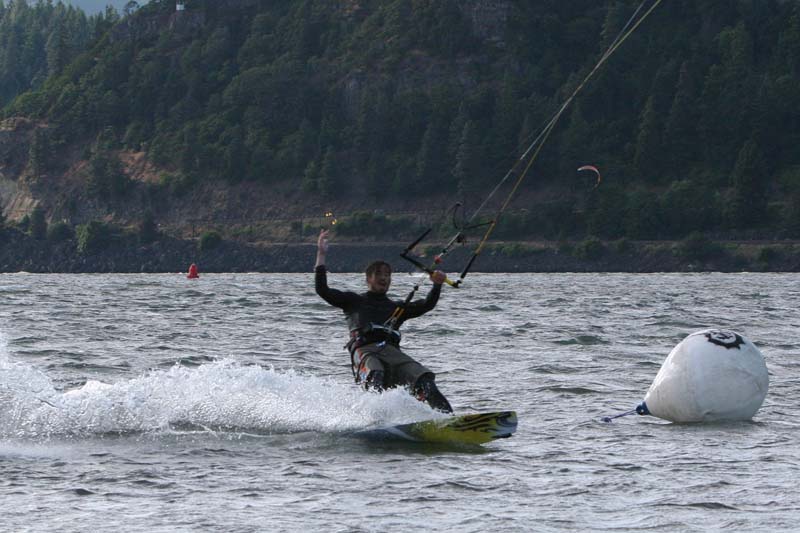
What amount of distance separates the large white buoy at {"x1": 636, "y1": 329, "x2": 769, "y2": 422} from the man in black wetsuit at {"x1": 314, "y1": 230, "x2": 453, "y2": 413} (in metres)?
2.56

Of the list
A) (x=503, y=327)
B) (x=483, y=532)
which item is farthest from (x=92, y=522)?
(x=503, y=327)

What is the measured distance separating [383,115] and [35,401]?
126640 millimetres

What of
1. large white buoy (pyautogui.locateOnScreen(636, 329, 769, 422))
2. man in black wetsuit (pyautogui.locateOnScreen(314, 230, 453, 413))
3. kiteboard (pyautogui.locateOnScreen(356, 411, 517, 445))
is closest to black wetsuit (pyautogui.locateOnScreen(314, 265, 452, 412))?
man in black wetsuit (pyautogui.locateOnScreen(314, 230, 453, 413))

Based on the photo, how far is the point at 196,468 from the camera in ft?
39.7

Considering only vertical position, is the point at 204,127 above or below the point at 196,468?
above

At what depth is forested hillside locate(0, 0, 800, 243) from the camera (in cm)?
12306

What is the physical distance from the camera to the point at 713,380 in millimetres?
14516

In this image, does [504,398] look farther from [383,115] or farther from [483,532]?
[383,115]

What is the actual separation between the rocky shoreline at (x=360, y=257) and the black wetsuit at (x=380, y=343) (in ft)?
280

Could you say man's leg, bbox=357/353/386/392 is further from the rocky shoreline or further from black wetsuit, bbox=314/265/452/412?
the rocky shoreline

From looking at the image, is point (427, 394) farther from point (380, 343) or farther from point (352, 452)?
point (352, 452)

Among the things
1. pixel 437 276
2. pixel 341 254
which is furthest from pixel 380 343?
pixel 341 254

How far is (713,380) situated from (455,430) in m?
3.06

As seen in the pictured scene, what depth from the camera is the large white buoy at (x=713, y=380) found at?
47.6 feet
